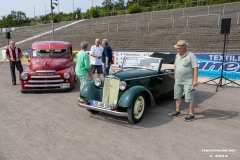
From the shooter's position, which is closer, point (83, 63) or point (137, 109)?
point (137, 109)

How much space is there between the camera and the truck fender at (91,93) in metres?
5.87

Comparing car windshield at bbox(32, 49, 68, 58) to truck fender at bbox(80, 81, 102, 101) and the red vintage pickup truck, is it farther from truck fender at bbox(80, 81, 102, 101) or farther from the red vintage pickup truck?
truck fender at bbox(80, 81, 102, 101)

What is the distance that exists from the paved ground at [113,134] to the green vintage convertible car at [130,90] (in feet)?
1.16

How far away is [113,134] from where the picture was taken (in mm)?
4871

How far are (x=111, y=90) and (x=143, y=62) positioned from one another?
1699 mm

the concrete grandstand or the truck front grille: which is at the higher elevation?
the concrete grandstand

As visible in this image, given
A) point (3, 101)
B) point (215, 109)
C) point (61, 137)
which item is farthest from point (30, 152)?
point (215, 109)

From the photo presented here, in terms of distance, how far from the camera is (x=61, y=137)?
15.4 ft

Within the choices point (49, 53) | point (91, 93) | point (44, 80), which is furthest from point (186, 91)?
point (49, 53)

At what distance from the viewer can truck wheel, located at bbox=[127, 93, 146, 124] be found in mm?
5238

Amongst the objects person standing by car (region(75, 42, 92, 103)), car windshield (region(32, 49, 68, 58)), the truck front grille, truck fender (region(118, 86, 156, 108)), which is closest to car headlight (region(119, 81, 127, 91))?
truck fender (region(118, 86, 156, 108))

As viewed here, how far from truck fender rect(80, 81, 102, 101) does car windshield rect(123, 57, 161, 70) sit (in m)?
1.45

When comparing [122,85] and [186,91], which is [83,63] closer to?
[122,85]

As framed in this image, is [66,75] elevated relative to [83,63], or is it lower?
lower
